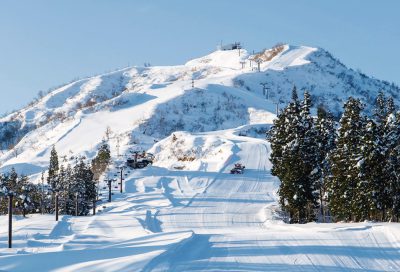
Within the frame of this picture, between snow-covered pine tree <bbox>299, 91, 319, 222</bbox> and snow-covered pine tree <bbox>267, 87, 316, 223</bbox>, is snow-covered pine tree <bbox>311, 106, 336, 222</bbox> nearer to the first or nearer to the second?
snow-covered pine tree <bbox>299, 91, 319, 222</bbox>

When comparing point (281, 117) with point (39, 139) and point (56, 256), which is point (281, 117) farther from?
point (39, 139)

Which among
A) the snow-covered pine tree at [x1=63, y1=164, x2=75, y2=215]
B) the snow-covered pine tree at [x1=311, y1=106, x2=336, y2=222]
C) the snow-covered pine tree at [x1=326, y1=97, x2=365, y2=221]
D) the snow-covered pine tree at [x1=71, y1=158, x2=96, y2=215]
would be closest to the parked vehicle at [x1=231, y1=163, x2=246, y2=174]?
the snow-covered pine tree at [x1=71, y1=158, x2=96, y2=215]

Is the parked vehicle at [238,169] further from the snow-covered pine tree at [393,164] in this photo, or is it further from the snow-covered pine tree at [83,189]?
the snow-covered pine tree at [393,164]

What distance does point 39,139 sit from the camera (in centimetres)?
18538

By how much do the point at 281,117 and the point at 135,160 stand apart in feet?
154

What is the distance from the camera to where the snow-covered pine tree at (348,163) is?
3966 cm

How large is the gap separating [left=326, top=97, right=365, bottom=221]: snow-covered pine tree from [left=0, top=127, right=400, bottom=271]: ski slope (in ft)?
19.5

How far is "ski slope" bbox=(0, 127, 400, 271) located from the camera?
15.5 m

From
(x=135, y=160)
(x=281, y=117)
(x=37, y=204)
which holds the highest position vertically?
(x=281, y=117)

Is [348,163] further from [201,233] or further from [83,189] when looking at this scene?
[83,189]

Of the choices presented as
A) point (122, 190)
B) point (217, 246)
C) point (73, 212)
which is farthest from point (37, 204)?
point (217, 246)

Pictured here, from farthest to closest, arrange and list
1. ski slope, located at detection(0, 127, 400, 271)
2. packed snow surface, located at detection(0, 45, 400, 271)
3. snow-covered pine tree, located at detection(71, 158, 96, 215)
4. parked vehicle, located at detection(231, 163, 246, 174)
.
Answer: parked vehicle, located at detection(231, 163, 246, 174)
snow-covered pine tree, located at detection(71, 158, 96, 215)
packed snow surface, located at detection(0, 45, 400, 271)
ski slope, located at detection(0, 127, 400, 271)

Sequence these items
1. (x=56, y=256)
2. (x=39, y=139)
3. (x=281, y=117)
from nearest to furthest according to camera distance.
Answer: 1. (x=56, y=256)
2. (x=281, y=117)
3. (x=39, y=139)

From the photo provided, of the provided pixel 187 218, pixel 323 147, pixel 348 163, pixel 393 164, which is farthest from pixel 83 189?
pixel 393 164
